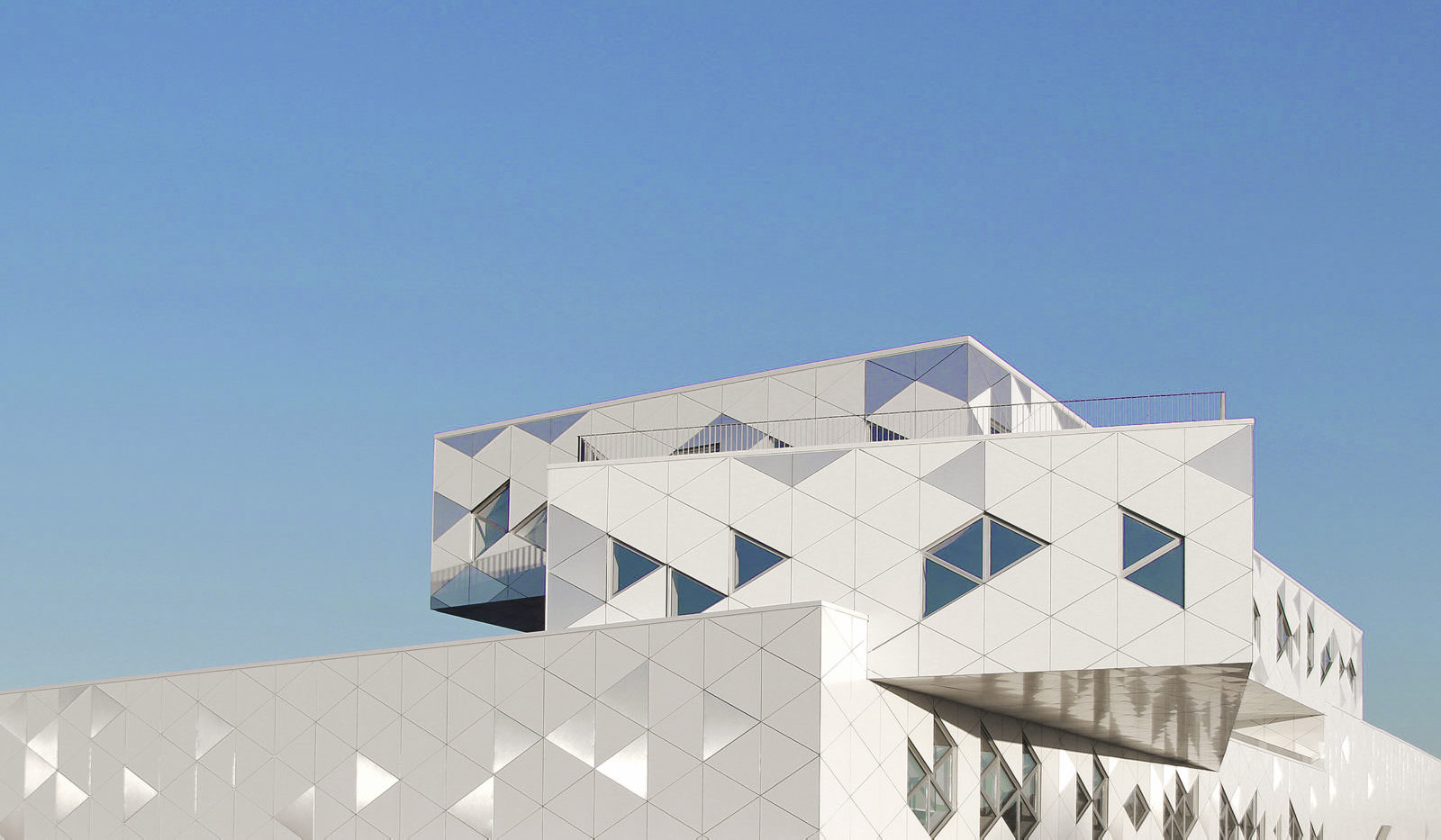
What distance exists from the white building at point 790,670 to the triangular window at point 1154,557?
47mm

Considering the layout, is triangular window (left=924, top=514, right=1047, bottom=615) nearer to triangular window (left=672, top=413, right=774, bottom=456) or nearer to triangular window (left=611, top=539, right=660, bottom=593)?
triangular window (left=611, top=539, right=660, bottom=593)

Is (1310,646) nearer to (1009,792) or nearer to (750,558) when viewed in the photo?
(1009,792)

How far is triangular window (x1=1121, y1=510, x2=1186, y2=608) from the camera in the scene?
29219 mm

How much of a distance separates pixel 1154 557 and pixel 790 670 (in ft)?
23.9

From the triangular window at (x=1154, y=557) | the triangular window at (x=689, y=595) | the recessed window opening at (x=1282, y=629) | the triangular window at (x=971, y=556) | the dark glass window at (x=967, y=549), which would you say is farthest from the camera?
the recessed window opening at (x=1282, y=629)

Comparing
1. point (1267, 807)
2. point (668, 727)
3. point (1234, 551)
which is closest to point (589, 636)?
point (668, 727)

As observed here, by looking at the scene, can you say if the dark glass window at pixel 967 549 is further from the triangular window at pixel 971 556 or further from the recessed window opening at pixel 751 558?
the recessed window opening at pixel 751 558

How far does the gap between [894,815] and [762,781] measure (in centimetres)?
358

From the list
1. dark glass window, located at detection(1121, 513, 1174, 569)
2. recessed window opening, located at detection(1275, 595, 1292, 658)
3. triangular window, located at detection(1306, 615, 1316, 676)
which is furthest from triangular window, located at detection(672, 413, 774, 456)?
triangular window, located at detection(1306, 615, 1316, 676)

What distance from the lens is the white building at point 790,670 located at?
2880 cm

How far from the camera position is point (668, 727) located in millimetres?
29094

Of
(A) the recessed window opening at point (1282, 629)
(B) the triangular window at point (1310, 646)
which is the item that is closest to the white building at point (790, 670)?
(A) the recessed window opening at point (1282, 629)

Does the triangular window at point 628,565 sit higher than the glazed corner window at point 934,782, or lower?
higher

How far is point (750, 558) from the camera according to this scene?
32.1 m
